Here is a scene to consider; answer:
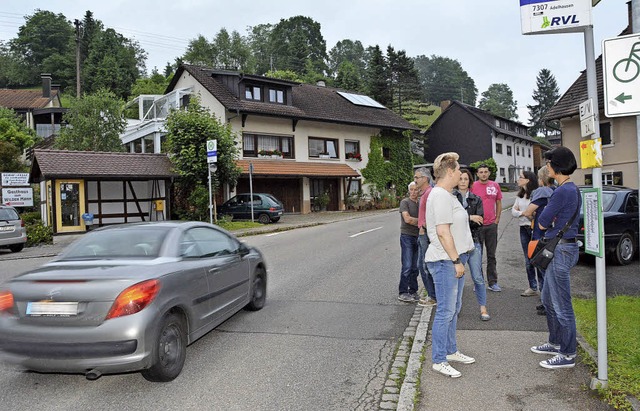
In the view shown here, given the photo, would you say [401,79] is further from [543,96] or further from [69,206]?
[543,96]

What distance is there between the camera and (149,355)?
156 inches

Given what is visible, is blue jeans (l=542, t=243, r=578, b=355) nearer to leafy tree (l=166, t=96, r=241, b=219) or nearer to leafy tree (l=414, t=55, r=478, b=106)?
leafy tree (l=166, t=96, r=241, b=219)

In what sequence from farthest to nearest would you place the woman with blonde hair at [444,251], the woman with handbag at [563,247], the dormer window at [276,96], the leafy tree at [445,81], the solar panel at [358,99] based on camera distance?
the leafy tree at [445,81] → the solar panel at [358,99] → the dormer window at [276,96] → the woman with handbag at [563,247] → the woman with blonde hair at [444,251]

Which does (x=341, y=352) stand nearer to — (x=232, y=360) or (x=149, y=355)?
(x=232, y=360)

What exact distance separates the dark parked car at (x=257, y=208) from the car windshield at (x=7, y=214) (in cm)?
983

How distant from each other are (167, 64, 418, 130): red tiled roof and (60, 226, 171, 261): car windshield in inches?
857

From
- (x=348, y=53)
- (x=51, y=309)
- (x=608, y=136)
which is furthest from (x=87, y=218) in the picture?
(x=348, y=53)

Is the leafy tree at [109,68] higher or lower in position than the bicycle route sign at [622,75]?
higher

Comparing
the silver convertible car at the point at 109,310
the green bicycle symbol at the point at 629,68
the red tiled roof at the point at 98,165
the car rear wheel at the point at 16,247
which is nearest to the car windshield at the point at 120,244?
the silver convertible car at the point at 109,310

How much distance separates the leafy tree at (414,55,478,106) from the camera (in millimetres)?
108875

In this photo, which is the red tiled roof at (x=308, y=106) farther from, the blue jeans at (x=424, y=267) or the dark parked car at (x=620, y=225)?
the blue jeans at (x=424, y=267)

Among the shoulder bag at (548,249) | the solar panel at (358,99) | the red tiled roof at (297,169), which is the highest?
the solar panel at (358,99)

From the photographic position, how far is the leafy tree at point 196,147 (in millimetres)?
21203

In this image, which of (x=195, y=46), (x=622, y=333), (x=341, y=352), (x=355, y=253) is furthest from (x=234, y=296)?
(x=195, y=46)
